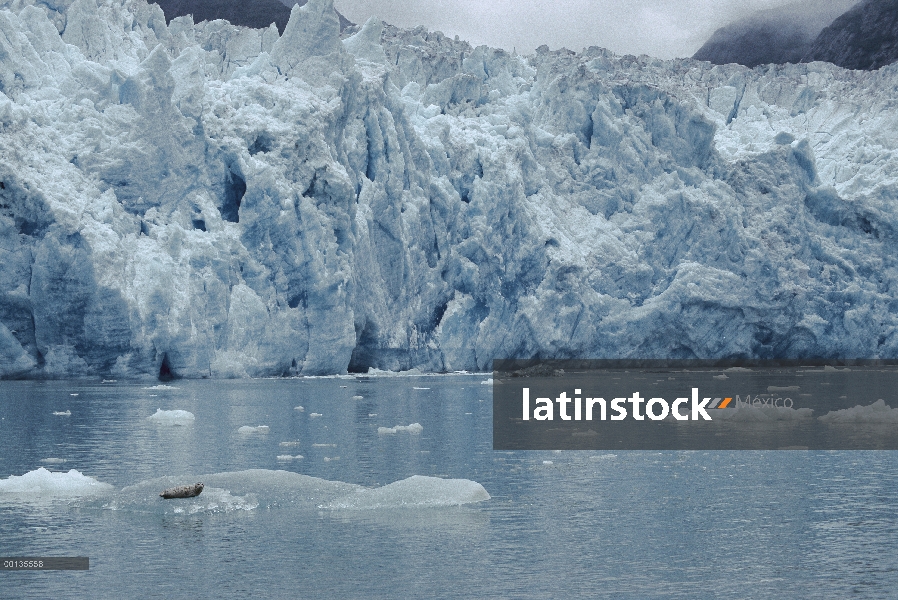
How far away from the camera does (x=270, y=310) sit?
31.5 meters

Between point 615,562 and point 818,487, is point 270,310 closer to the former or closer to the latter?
point 818,487

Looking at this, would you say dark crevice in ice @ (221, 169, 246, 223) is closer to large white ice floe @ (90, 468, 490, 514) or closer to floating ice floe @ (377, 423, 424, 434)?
floating ice floe @ (377, 423, 424, 434)

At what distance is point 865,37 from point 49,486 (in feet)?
191

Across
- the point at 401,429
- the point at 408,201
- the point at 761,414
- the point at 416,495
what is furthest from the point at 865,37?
the point at 416,495

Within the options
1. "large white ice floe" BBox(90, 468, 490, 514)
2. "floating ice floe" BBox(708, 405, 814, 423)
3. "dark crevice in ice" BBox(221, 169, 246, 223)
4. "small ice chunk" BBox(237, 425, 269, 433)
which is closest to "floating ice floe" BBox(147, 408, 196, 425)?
"small ice chunk" BBox(237, 425, 269, 433)

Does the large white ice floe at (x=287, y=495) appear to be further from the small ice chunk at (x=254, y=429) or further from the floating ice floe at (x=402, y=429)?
A: the floating ice floe at (x=402, y=429)

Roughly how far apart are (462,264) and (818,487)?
2421cm

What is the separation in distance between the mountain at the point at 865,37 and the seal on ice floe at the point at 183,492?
2183 inches

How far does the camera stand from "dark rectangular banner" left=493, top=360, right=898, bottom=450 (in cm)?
1764

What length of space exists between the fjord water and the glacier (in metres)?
12.2

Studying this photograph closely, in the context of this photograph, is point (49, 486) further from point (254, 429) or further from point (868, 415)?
point (868, 415)

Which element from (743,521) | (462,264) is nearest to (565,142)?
(462,264)

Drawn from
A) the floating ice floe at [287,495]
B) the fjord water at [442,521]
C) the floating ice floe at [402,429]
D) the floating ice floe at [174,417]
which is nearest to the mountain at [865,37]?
the floating ice floe at [402,429]

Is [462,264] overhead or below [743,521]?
overhead
